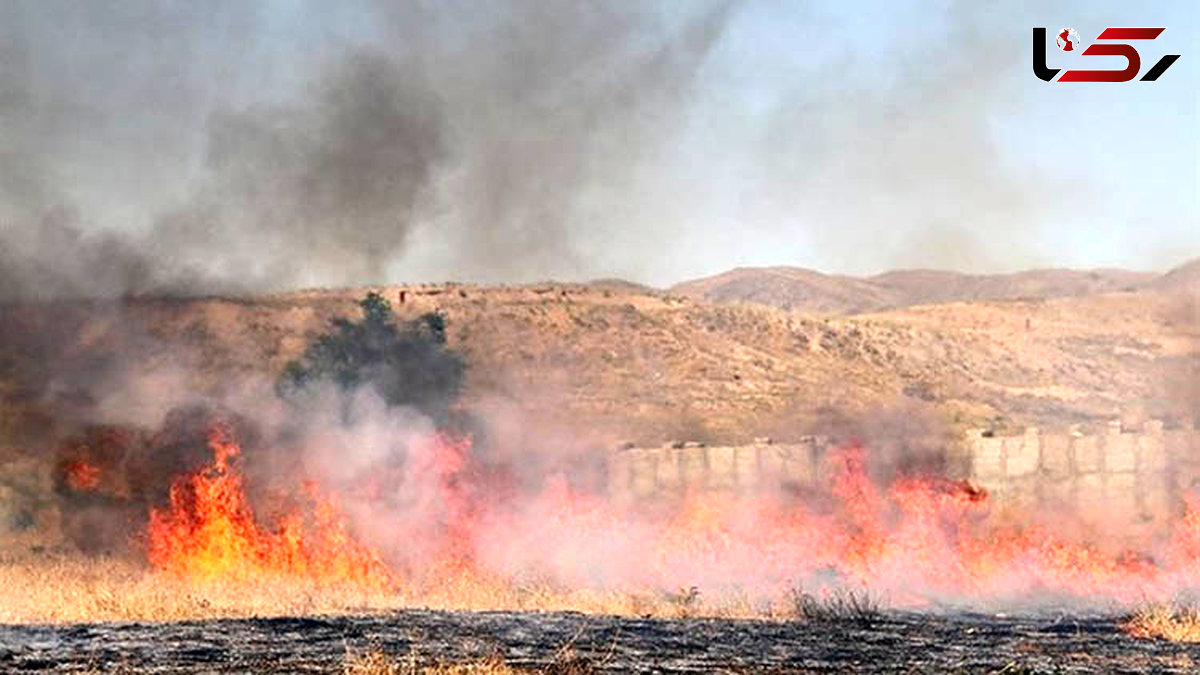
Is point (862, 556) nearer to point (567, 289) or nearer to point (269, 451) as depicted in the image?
point (269, 451)

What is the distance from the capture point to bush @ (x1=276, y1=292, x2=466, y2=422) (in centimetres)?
4416

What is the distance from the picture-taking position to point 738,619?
24938mm

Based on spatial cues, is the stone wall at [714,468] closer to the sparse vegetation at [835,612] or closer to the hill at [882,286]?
the sparse vegetation at [835,612]

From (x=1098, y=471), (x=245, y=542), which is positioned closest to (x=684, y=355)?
(x=1098, y=471)

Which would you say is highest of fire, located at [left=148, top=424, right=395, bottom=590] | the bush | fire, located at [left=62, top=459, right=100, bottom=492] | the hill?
the hill

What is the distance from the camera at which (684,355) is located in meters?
78.8

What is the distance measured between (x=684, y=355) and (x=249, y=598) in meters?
54.1

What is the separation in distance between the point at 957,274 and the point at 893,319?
5224 cm

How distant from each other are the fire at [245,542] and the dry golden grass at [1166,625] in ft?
45.6

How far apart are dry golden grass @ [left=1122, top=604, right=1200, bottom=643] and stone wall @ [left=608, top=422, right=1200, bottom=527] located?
9.22 metres

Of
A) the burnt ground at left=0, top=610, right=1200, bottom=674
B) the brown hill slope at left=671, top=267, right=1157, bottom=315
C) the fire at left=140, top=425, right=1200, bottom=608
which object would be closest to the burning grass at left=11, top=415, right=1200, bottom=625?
the fire at left=140, top=425, right=1200, bottom=608

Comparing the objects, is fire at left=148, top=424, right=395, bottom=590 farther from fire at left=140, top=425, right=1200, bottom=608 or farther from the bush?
the bush

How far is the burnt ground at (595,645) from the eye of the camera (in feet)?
59.1

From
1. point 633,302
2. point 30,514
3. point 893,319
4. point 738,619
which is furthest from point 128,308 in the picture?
point 893,319
